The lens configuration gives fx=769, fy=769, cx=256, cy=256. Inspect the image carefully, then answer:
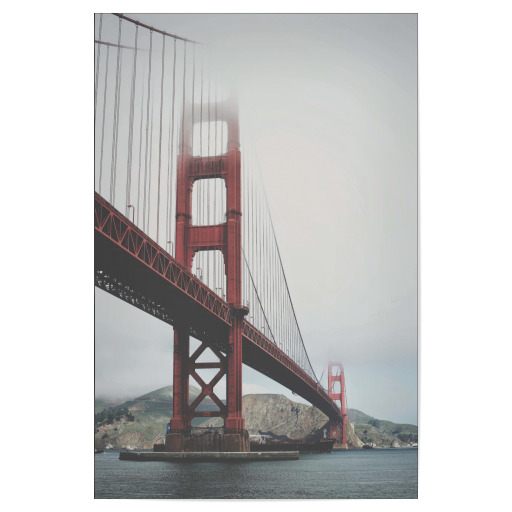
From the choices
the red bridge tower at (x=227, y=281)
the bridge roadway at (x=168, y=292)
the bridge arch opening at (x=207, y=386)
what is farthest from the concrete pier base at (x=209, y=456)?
the bridge roadway at (x=168, y=292)

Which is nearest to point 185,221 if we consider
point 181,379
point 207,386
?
point 207,386

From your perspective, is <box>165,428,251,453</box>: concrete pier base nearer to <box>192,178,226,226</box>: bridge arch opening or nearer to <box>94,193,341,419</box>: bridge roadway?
<box>94,193,341,419</box>: bridge roadway

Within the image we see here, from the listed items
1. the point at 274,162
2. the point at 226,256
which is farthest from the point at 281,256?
the point at 226,256

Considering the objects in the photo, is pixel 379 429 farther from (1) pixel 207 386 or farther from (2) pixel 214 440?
(2) pixel 214 440

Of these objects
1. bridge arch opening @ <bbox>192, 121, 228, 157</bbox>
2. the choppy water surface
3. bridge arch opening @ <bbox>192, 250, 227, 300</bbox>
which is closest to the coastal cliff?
the choppy water surface

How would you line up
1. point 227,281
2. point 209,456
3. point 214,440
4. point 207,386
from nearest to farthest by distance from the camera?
1. point 209,456
2. point 207,386
3. point 214,440
4. point 227,281
